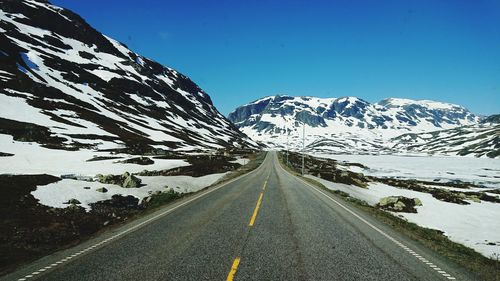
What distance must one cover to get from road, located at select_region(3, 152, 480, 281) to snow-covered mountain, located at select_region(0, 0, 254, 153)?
6099 cm

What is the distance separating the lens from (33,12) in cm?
18962

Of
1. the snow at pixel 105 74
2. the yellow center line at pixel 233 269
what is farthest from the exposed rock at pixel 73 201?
the snow at pixel 105 74

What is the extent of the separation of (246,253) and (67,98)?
122 metres

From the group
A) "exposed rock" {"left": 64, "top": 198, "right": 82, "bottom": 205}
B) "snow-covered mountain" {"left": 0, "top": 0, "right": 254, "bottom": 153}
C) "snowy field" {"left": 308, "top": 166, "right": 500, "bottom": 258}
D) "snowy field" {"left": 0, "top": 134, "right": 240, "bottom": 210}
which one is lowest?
"snowy field" {"left": 308, "top": 166, "right": 500, "bottom": 258}

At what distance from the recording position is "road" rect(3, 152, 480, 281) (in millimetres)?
8297

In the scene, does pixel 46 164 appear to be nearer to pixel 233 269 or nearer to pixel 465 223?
pixel 233 269

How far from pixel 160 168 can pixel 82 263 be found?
43.4m

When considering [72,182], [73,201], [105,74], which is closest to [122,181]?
[72,182]

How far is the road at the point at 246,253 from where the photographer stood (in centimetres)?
830

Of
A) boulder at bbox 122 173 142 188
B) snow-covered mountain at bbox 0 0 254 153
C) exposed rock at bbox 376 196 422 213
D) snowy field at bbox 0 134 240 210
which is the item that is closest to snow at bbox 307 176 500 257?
exposed rock at bbox 376 196 422 213

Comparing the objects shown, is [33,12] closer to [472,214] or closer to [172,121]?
[172,121]

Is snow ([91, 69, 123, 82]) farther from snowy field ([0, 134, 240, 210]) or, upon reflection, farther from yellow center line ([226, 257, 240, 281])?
yellow center line ([226, 257, 240, 281])

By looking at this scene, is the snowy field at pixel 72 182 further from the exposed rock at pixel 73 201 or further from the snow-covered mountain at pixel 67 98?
the snow-covered mountain at pixel 67 98

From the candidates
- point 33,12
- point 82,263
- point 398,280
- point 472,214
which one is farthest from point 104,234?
point 33,12
